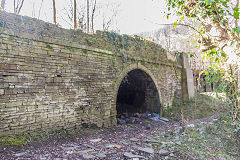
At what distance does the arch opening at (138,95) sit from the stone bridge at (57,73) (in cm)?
112

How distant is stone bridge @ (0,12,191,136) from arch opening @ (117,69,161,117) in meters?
1.12

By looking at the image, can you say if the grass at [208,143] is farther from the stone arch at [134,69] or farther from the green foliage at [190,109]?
the green foliage at [190,109]

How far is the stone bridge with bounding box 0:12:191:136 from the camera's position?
162 inches

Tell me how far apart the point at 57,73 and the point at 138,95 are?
6121 millimetres

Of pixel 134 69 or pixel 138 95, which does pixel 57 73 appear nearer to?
pixel 134 69

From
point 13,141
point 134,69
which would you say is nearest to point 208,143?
point 134,69

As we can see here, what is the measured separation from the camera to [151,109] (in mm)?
9617

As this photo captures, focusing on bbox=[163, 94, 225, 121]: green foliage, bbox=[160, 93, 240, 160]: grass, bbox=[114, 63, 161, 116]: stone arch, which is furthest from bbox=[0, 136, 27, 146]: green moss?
bbox=[163, 94, 225, 121]: green foliage

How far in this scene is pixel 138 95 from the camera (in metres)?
10.2

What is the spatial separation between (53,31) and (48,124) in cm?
263

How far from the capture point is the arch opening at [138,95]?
30.3ft

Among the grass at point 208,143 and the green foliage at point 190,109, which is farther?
the green foliage at point 190,109

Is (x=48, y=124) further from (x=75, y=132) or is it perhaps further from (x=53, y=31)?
(x=53, y=31)

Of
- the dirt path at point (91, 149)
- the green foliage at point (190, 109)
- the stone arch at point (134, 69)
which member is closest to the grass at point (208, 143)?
the dirt path at point (91, 149)
